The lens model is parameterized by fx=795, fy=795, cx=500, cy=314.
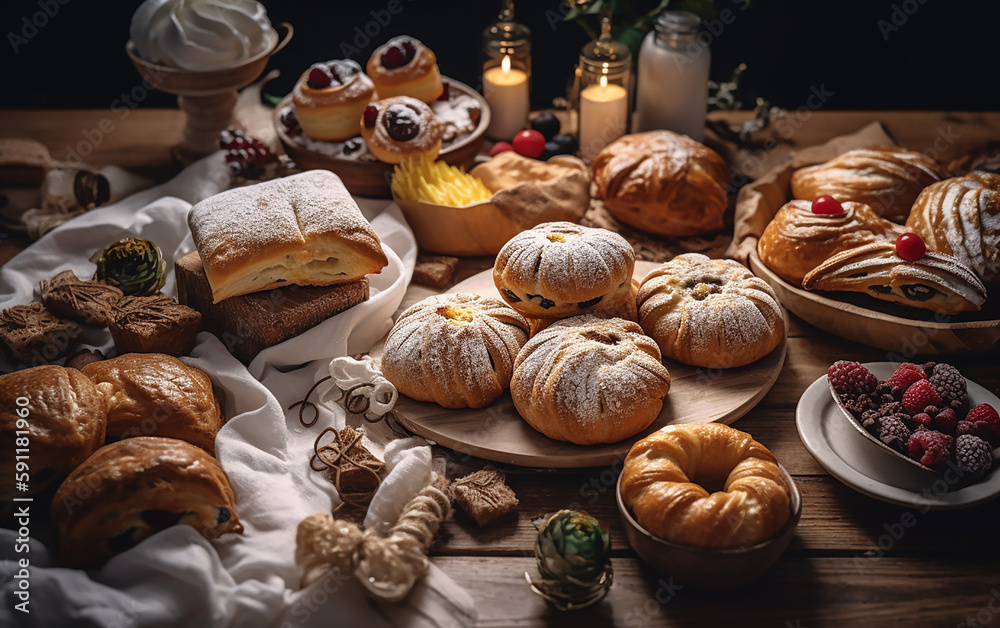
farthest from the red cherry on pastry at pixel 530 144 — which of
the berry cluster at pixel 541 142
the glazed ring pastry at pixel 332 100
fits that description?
the glazed ring pastry at pixel 332 100

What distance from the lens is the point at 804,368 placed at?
236 cm

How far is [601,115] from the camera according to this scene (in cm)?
323

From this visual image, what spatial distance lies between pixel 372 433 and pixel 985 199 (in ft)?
6.45

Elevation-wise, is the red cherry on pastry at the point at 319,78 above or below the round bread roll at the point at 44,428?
above

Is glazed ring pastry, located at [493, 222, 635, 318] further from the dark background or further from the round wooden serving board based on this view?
the dark background

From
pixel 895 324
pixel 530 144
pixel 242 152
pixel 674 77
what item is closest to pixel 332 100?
pixel 242 152

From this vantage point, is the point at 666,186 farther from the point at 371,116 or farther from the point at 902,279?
the point at 371,116

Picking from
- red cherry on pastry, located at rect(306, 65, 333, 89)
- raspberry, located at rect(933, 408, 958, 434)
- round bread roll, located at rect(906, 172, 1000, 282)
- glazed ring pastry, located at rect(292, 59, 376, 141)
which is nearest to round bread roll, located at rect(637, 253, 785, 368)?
raspberry, located at rect(933, 408, 958, 434)

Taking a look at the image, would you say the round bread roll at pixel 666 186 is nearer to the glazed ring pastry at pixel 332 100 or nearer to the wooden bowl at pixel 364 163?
the wooden bowl at pixel 364 163

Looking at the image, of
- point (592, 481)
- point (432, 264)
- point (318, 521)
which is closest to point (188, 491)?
point (318, 521)

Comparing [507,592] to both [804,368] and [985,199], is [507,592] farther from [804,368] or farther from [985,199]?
[985,199]

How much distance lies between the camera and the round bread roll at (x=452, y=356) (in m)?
2.08

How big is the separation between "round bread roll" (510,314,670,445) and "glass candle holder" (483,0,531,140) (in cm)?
158

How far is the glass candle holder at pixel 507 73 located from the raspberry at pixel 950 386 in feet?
6.54
